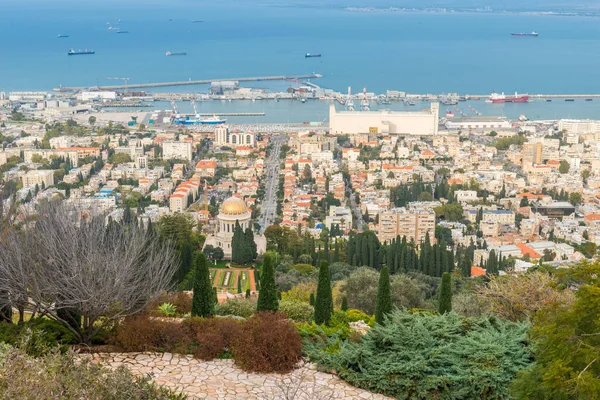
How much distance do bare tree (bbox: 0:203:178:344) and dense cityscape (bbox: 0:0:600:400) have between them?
1.4 inches

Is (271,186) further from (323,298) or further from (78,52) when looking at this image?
(78,52)

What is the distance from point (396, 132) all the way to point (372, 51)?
147ft

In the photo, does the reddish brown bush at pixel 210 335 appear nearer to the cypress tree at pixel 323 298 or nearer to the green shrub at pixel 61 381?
the cypress tree at pixel 323 298

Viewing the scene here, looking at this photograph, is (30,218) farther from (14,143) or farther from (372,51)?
(372,51)

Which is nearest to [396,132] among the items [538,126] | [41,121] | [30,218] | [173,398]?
[538,126]

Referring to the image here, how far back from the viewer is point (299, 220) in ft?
→ 85.0

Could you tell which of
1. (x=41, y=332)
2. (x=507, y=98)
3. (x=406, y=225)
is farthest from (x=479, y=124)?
(x=41, y=332)

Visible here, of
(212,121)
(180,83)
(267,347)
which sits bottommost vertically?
(267,347)

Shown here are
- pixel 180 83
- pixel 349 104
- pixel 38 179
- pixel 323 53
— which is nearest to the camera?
pixel 38 179

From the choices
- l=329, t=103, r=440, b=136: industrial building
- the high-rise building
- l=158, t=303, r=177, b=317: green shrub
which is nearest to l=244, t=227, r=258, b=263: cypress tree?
the high-rise building

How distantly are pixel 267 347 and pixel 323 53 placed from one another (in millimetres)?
78916

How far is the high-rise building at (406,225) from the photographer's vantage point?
24.6 metres

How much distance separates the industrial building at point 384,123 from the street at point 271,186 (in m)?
4.07

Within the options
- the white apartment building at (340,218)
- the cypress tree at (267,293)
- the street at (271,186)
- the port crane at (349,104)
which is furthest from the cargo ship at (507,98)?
the cypress tree at (267,293)
